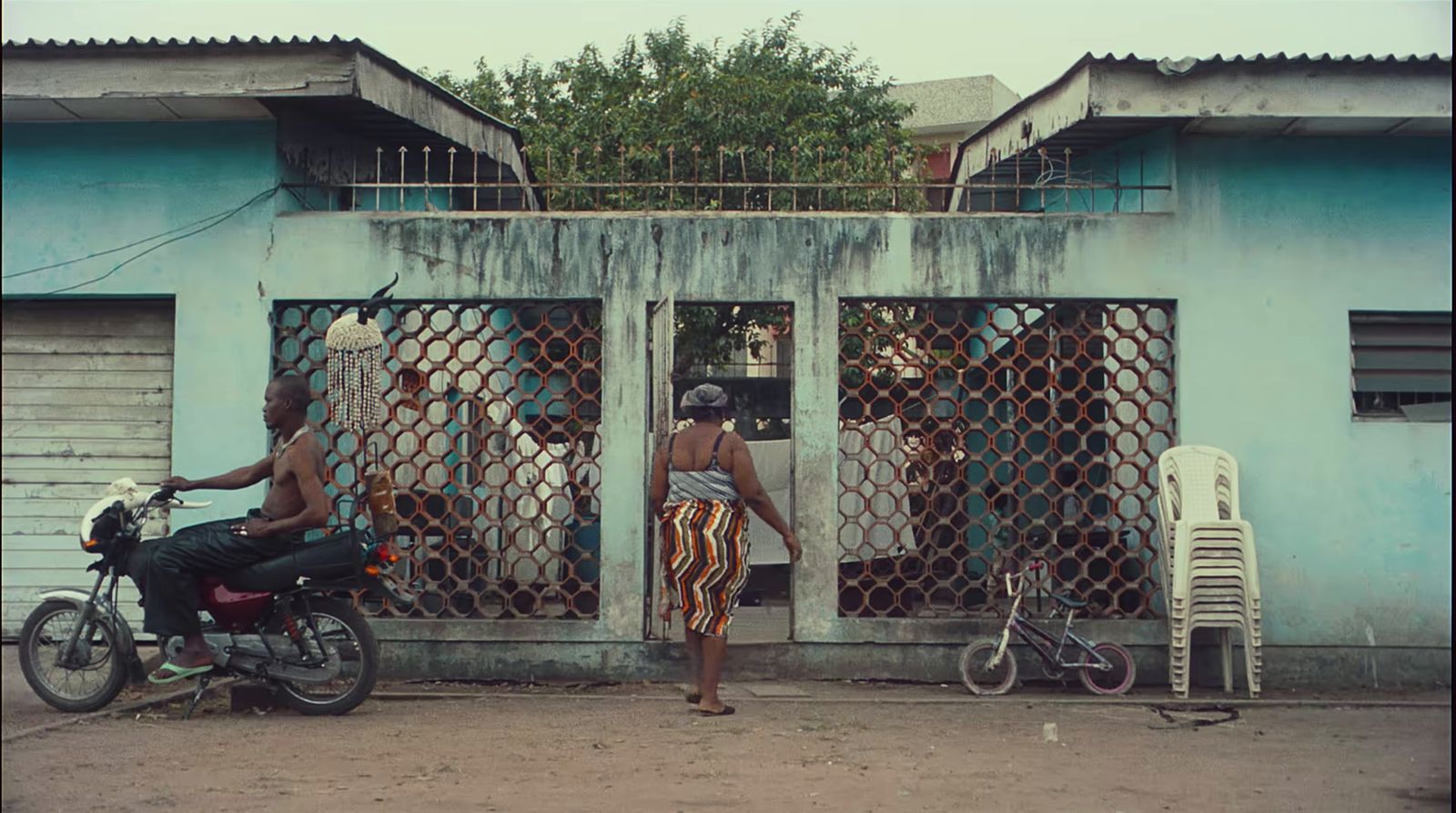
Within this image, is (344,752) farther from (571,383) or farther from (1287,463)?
(1287,463)

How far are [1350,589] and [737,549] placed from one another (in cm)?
387

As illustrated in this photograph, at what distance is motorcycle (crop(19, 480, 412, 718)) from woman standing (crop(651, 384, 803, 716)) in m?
1.45

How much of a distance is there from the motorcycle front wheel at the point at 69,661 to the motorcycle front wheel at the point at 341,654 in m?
0.81

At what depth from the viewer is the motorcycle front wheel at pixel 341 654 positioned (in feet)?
24.3

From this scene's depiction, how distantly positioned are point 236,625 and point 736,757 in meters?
2.73

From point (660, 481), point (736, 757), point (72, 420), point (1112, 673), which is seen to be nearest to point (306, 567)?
point (660, 481)

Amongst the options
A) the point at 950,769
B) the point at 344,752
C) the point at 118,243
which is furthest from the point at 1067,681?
the point at 118,243

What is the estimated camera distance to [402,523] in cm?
877

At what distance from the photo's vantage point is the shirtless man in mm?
7160

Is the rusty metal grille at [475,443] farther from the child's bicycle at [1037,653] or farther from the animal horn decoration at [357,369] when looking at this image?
the child's bicycle at [1037,653]

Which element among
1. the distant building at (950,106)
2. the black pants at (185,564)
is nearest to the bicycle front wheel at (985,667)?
the black pants at (185,564)

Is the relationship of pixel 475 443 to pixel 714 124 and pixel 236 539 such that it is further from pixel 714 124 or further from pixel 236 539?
pixel 714 124

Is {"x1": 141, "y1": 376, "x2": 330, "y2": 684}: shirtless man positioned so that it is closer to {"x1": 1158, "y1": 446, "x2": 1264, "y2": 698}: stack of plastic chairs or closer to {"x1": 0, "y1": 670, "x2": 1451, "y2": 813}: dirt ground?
{"x1": 0, "y1": 670, "x2": 1451, "y2": 813}: dirt ground

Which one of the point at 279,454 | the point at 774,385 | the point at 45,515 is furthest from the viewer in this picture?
the point at 774,385
